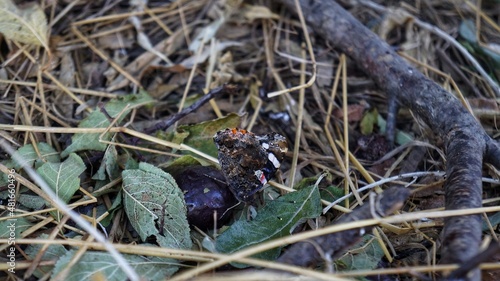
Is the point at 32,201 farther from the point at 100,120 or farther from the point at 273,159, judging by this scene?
the point at 273,159

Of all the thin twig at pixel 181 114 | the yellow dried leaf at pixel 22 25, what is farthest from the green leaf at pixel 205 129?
the yellow dried leaf at pixel 22 25


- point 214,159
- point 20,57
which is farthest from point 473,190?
point 20,57

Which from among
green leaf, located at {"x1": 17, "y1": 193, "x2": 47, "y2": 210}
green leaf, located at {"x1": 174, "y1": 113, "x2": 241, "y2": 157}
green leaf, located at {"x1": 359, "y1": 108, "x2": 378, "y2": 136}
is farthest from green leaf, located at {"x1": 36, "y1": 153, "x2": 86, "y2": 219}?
green leaf, located at {"x1": 359, "y1": 108, "x2": 378, "y2": 136}

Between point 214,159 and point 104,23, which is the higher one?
point 104,23

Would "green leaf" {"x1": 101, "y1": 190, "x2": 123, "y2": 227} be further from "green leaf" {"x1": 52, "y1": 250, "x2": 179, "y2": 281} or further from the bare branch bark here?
the bare branch bark

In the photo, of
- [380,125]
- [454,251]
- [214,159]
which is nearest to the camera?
[454,251]

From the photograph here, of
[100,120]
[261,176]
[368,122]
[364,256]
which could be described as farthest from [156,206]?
[368,122]

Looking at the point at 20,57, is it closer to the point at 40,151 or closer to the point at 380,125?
the point at 40,151
